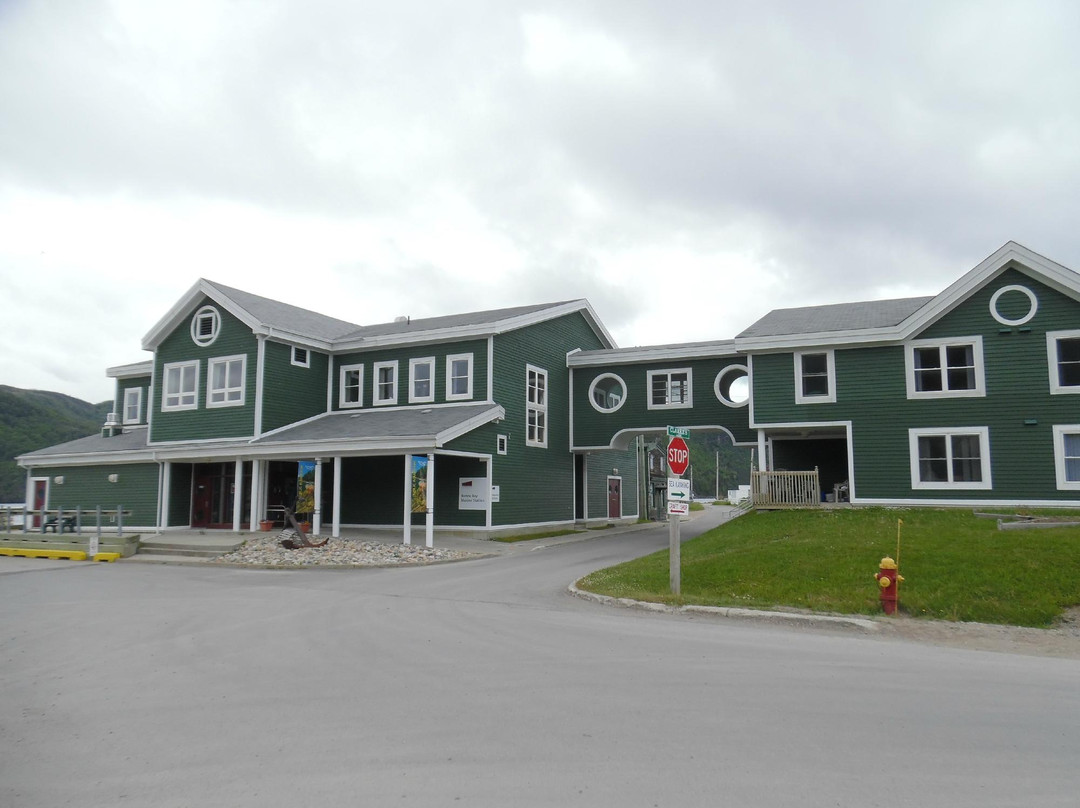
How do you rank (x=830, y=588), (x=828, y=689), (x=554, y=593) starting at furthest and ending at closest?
(x=554, y=593) < (x=830, y=588) < (x=828, y=689)

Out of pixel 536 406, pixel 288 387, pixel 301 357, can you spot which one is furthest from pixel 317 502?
pixel 536 406

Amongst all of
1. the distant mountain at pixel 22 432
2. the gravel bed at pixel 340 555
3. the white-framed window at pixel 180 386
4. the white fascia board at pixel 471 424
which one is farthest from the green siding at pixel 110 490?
the distant mountain at pixel 22 432

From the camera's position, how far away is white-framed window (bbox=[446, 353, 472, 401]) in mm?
28656

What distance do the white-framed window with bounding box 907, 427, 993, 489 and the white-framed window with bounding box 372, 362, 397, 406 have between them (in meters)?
17.8

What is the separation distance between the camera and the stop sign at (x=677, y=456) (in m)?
13.4

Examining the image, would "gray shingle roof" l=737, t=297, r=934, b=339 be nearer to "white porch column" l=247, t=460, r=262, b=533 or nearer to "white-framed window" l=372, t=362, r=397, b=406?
"white-framed window" l=372, t=362, r=397, b=406

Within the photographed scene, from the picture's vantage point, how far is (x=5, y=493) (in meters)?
65.5

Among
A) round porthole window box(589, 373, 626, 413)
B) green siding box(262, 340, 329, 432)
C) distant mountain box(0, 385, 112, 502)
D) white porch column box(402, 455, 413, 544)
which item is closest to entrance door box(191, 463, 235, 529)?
green siding box(262, 340, 329, 432)

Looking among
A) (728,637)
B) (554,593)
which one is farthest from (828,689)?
(554,593)

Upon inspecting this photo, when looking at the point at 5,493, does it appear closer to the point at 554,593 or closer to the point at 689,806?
the point at 554,593

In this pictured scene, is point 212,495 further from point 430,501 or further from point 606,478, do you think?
point 606,478

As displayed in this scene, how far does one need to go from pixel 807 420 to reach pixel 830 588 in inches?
507

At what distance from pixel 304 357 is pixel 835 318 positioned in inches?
756

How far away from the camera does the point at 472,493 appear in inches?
1074
